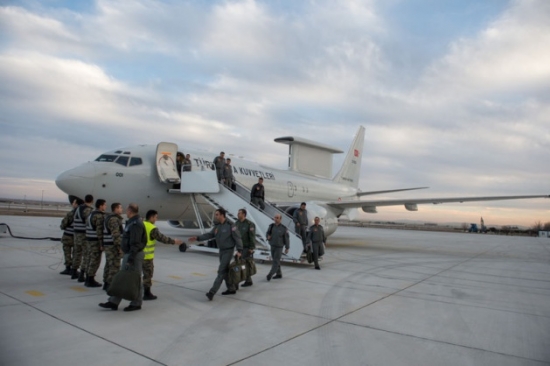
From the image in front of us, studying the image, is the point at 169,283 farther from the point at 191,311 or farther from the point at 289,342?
the point at 289,342

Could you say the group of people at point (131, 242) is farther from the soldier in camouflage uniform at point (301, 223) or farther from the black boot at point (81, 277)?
the soldier in camouflage uniform at point (301, 223)

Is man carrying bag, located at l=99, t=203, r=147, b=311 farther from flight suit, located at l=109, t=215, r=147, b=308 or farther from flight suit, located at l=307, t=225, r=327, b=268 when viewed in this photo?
flight suit, located at l=307, t=225, r=327, b=268

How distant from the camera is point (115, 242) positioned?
21.1 feet

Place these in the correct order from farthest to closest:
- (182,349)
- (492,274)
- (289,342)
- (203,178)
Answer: (203,178)
(492,274)
(289,342)
(182,349)

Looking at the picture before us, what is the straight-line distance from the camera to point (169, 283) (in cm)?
764

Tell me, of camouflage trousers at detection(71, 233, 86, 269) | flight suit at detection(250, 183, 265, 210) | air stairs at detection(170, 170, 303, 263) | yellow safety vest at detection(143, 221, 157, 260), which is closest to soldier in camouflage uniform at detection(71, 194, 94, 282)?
camouflage trousers at detection(71, 233, 86, 269)

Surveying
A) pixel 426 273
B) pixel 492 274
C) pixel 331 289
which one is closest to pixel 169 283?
pixel 331 289

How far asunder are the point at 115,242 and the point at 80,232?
1785mm

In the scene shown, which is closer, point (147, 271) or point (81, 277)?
point (147, 271)

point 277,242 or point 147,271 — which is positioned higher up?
point 277,242

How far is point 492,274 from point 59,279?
11.0 metres

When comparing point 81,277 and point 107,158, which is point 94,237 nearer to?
point 81,277

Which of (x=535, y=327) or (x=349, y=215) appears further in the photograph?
(x=349, y=215)

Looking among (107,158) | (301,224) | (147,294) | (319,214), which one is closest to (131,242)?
(147,294)
